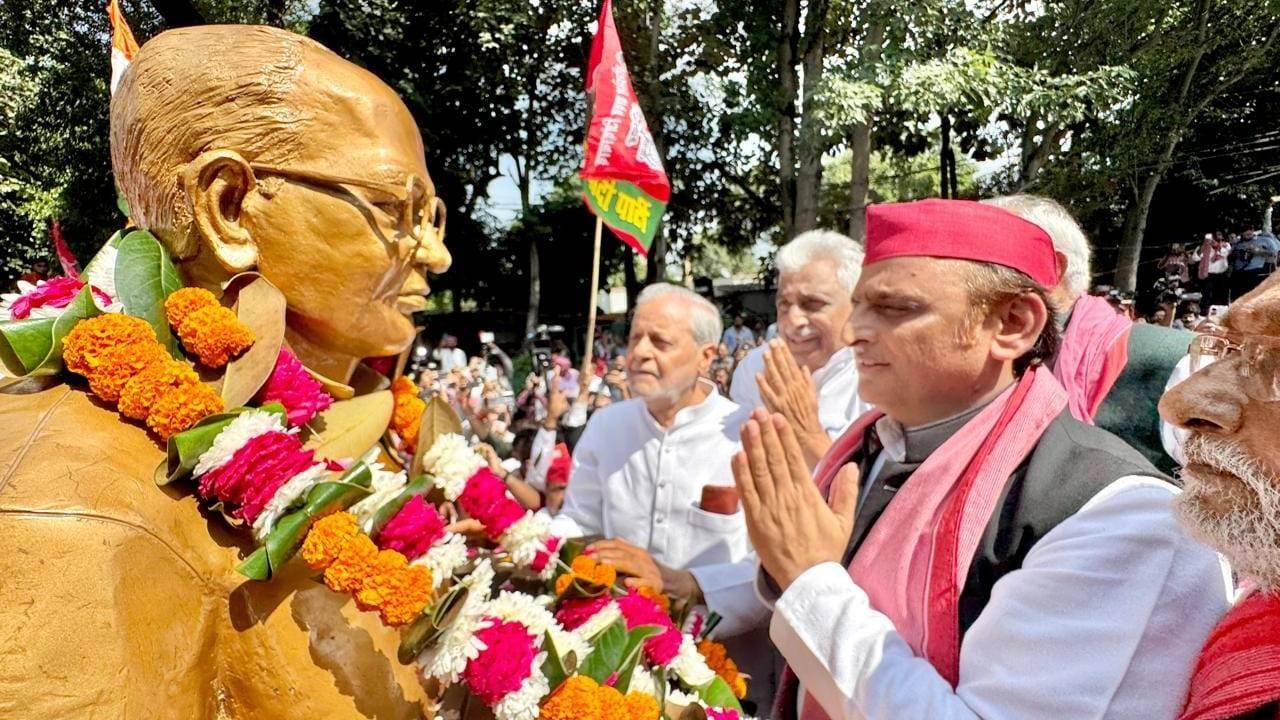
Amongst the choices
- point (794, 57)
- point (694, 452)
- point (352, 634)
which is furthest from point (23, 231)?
point (352, 634)

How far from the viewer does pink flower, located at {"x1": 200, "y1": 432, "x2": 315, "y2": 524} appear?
1541mm

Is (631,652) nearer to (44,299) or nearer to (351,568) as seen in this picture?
(351,568)

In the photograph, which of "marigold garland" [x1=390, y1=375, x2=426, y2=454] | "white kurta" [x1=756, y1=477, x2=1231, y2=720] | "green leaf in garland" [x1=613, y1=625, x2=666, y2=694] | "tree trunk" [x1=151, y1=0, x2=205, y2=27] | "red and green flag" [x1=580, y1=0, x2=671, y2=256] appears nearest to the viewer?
"white kurta" [x1=756, y1=477, x2=1231, y2=720]

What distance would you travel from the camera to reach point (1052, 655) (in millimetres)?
1500

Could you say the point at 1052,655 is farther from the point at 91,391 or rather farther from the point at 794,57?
the point at 794,57

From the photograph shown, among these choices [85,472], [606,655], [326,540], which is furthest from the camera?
[606,655]

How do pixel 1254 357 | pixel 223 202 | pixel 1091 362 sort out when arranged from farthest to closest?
pixel 1091 362 < pixel 223 202 < pixel 1254 357

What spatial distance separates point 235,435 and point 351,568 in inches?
12.8

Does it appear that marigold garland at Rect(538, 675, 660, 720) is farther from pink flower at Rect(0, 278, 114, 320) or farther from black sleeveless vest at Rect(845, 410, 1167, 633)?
pink flower at Rect(0, 278, 114, 320)

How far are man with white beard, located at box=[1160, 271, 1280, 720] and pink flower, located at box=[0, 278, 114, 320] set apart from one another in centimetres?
203

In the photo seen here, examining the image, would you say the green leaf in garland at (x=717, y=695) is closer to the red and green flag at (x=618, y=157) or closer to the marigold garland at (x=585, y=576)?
the marigold garland at (x=585, y=576)

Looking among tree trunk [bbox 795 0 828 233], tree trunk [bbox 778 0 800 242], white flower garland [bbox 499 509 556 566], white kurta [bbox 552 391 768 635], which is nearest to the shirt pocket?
white kurta [bbox 552 391 768 635]

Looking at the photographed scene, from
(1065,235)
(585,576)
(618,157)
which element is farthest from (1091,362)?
(618,157)

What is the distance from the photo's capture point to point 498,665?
1.67 metres
